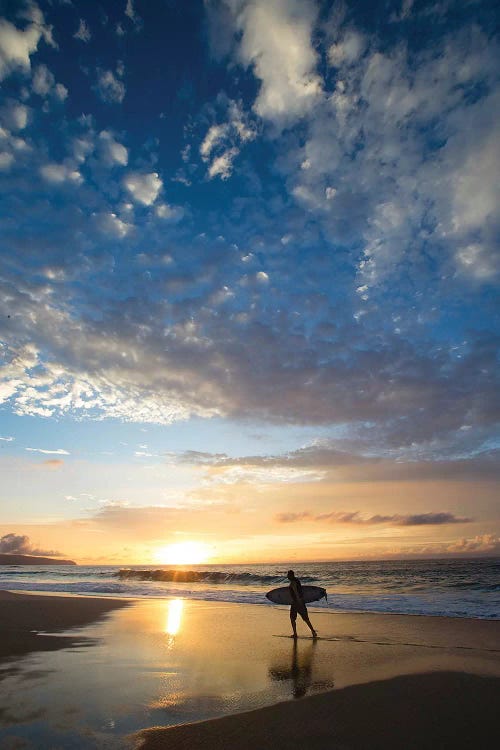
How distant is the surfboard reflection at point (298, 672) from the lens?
7457 millimetres

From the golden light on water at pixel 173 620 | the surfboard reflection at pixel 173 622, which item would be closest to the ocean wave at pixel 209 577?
the golden light on water at pixel 173 620

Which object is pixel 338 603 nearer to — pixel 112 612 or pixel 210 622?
pixel 210 622

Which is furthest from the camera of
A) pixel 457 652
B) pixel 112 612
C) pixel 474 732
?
pixel 112 612

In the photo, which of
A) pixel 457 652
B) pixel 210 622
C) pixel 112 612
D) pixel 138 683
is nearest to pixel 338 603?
pixel 210 622

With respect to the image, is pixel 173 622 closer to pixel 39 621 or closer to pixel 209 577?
pixel 39 621

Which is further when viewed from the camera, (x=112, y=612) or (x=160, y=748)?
(x=112, y=612)

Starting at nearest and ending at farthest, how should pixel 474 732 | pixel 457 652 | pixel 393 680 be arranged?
pixel 474 732, pixel 393 680, pixel 457 652

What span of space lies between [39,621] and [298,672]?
1171cm

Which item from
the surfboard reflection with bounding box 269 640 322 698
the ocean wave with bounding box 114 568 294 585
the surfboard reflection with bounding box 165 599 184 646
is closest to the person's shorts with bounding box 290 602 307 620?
the surfboard reflection with bounding box 269 640 322 698

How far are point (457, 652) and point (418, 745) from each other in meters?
6.35

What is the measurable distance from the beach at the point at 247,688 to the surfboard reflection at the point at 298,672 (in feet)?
0.08

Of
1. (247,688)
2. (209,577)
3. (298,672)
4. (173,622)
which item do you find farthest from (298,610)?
(209,577)

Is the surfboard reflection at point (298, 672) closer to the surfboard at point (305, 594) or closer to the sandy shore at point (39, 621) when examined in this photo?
the surfboard at point (305, 594)

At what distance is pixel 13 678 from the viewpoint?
7.80 meters
